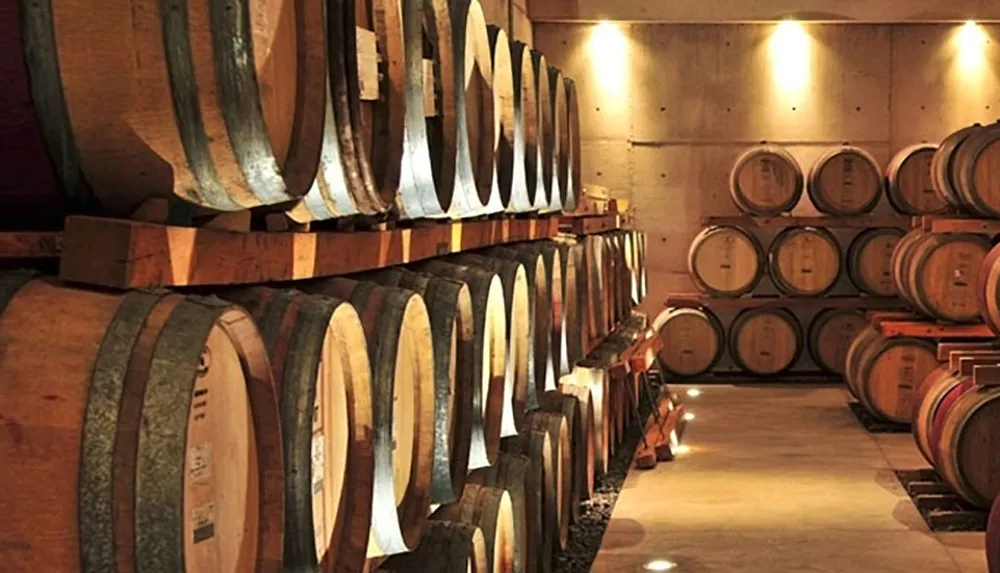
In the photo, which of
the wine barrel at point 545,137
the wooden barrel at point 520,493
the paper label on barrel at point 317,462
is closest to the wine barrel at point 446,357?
the wooden barrel at point 520,493

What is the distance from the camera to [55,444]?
5.97 feet

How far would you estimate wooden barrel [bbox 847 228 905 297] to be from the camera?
13875 mm

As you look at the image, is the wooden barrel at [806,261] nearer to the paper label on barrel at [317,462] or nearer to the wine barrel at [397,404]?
the wine barrel at [397,404]

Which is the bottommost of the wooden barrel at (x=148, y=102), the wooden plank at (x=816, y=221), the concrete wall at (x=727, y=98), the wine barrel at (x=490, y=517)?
the wine barrel at (x=490, y=517)

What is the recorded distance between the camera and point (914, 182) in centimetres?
1355

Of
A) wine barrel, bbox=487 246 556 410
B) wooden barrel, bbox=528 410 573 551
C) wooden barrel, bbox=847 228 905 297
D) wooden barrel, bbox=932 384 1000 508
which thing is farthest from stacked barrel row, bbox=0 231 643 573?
wooden barrel, bbox=847 228 905 297

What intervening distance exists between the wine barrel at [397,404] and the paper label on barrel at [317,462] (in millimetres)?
239

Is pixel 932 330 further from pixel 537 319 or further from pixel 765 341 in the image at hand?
pixel 537 319

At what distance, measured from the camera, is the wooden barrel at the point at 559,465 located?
6.39 meters

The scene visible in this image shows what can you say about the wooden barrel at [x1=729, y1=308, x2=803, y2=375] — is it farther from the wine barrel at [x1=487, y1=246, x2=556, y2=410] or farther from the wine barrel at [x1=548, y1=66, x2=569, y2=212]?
the wine barrel at [x1=487, y1=246, x2=556, y2=410]

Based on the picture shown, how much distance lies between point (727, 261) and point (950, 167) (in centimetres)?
402

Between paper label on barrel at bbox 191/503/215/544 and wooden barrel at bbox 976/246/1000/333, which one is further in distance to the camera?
wooden barrel at bbox 976/246/1000/333

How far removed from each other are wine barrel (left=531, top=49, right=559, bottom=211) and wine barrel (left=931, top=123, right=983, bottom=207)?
4044 millimetres

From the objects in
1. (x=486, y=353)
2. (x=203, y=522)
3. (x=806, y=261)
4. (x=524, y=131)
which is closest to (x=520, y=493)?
(x=486, y=353)
